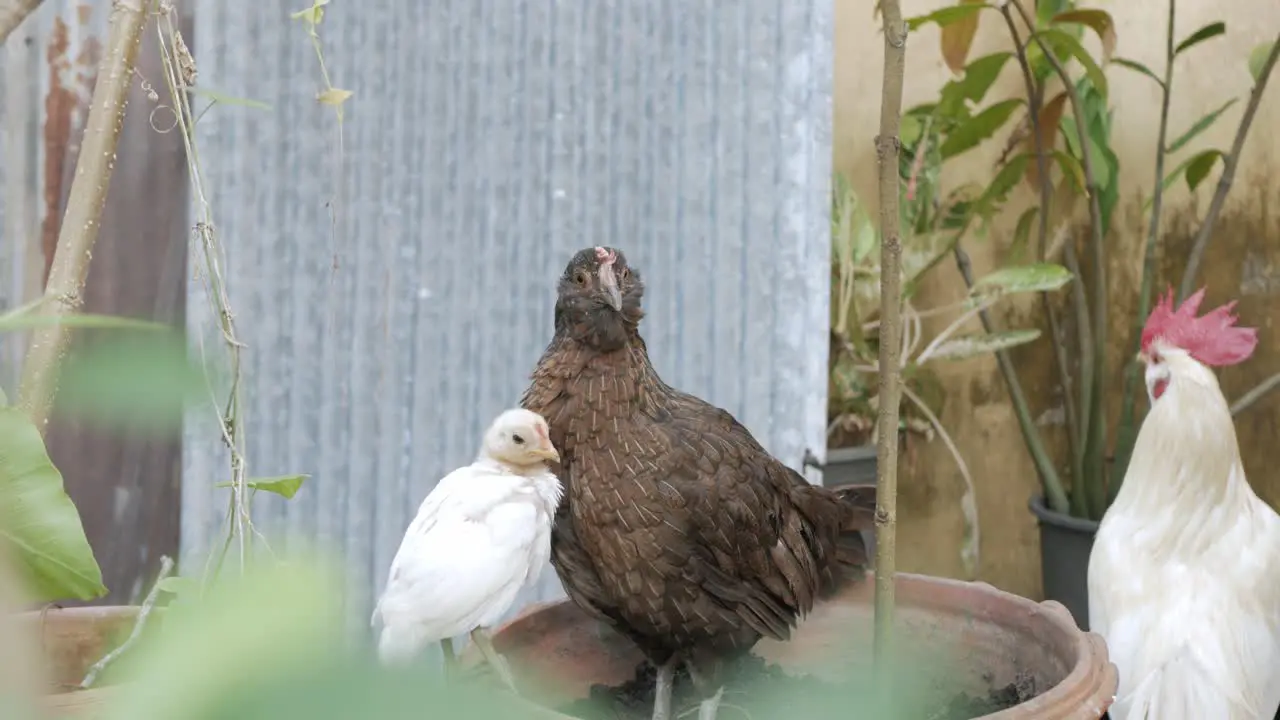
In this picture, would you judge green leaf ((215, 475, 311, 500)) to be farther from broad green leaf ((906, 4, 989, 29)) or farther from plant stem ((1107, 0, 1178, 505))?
plant stem ((1107, 0, 1178, 505))

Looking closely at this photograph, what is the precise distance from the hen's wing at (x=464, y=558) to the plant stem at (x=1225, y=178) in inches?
77.8

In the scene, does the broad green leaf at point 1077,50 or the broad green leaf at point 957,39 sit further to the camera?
the broad green leaf at point 957,39

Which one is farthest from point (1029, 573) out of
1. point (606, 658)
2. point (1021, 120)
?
point (606, 658)

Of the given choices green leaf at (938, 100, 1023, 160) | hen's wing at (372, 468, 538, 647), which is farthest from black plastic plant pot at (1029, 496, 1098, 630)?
hen's wing at (372, 468, 538, 647)

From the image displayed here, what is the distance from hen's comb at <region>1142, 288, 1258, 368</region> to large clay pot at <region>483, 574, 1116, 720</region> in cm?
98

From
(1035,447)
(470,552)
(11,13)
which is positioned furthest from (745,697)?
(1035,447)

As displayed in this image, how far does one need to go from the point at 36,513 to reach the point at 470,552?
0.64 m

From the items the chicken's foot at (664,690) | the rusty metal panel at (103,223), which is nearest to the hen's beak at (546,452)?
the chicken's foot at (664,690)

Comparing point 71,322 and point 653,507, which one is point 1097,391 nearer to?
point 653,507

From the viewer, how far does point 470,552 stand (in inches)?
34.6

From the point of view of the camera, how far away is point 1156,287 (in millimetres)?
2629

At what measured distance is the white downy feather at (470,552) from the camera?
2.85 feet

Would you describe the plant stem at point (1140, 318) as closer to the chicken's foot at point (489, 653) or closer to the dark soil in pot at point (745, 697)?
the dark soil in pot at point (745, 697)

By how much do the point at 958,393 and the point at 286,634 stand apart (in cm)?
278
